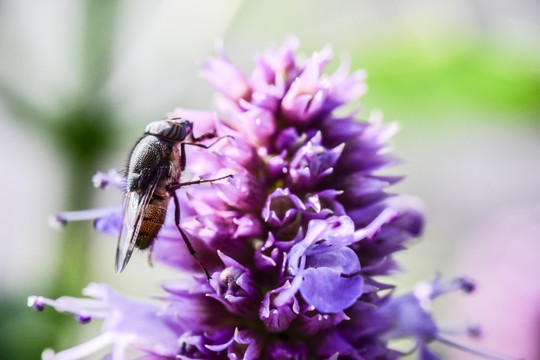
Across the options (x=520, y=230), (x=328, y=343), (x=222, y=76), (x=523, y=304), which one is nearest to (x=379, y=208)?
(x=328, y=343)

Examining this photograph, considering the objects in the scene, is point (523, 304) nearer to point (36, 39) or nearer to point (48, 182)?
point (48, 182)

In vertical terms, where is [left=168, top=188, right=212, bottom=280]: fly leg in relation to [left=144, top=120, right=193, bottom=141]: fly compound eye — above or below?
below

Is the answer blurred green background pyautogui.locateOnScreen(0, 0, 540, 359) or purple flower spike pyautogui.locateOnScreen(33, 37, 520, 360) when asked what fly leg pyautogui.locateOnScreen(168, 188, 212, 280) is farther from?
blurred green background pyautogui.locateOnScreen(0, 0, 540, 359)

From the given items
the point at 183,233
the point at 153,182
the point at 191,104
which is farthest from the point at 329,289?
the point at 191,104

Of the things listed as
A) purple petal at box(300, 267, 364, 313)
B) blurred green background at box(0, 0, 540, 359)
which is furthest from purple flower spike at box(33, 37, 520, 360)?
blurred green background at box(0, 0, 540, 359)

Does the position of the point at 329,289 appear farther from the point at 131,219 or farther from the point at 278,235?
the point at 131,219

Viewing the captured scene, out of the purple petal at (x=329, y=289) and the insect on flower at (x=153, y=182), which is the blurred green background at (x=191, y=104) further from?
the purple petal at (x=329, y=289)

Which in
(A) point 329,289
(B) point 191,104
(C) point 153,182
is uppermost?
(B) point 191,104
